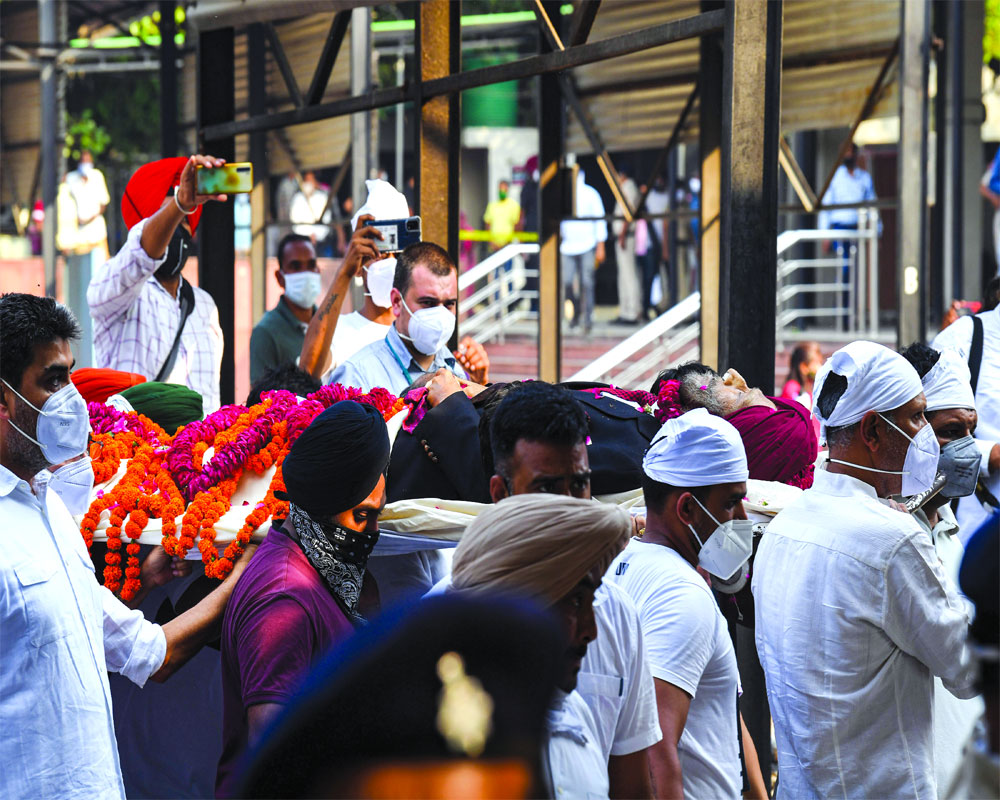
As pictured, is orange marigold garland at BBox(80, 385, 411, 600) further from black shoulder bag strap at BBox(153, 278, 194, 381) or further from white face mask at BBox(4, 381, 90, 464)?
black shoulder bag strap at BBox(153, 278, 194, 381)

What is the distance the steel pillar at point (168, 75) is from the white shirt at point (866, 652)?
31.5 ft

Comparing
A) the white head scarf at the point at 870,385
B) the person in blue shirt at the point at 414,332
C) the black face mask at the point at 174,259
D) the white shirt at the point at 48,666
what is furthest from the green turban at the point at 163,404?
the white head scarf at the point at 870,385

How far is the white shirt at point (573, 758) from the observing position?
2014 millimetres

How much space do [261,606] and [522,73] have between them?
3.47 meters

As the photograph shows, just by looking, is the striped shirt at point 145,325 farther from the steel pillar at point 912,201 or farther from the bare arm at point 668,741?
the steel pillar at point 912,201

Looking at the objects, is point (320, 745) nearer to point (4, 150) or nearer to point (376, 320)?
point (376, 320)

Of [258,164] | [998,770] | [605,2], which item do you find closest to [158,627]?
[998,770]

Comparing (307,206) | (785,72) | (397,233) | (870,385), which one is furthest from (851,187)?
(870,385)

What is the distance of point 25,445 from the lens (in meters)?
2.91

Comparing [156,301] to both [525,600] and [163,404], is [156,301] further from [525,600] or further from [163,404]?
[525,600]

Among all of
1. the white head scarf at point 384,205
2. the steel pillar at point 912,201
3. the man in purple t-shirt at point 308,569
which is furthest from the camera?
the steel pillar at point 912,201

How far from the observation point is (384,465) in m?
3.21

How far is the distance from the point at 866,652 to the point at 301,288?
4394 millimetres

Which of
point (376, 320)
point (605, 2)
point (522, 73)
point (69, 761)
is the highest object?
point (605, 2)
